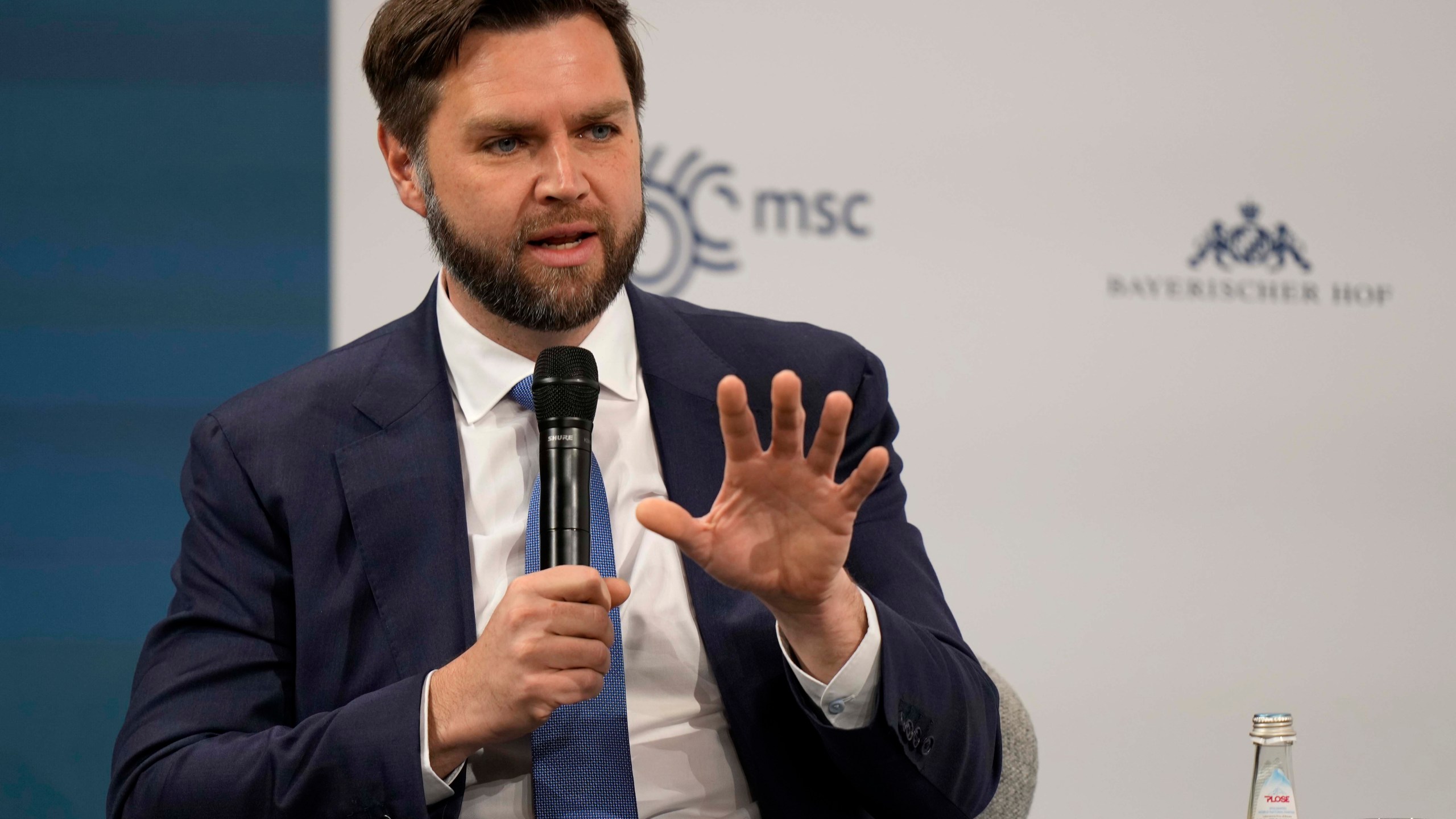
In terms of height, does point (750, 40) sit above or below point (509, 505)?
above

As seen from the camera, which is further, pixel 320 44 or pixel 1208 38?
pixel 1208 38

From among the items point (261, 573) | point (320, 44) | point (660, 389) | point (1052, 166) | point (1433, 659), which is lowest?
point (1433, 659)

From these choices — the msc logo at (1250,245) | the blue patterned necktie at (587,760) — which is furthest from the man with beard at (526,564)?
the msc logo at (1250,245)

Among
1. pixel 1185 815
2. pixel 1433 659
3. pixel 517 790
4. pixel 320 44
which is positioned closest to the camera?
pixel 517 790

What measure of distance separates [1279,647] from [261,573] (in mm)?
2596

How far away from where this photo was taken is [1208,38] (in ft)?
10.8

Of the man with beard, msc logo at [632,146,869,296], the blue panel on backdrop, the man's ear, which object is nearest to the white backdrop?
msc logo at [632,146,869,296]

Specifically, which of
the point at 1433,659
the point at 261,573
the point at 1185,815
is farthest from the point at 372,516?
the point at 1433,659

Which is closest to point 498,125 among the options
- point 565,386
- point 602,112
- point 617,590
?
point 602,112

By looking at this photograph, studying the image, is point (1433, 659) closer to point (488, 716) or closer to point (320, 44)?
point (488, 716)

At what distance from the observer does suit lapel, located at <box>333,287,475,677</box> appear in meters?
1.64

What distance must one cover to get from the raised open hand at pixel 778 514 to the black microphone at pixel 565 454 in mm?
96

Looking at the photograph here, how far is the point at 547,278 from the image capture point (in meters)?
1.78

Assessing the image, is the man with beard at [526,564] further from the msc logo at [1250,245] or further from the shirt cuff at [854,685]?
the msc logo at [1250,245]
